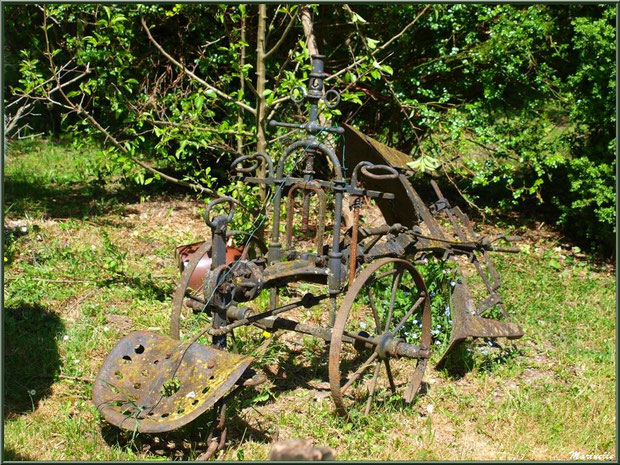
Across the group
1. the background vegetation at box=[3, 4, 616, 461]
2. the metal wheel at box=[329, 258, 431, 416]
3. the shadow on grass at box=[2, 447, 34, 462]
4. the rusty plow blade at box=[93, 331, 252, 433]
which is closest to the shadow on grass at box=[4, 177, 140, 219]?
the background vegetation at box=[3, 4, 616, 461]

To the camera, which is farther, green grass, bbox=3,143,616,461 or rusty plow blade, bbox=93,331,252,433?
green grass, bbox=3,143,616,461

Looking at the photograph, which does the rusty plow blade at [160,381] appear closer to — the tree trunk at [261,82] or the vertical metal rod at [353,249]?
the vertical metal rod at [353,249]

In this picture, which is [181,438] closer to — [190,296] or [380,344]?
[190,296]

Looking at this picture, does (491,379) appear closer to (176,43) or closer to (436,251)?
(436,251)

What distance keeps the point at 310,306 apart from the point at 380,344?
0.48m

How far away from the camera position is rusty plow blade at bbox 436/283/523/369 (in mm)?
4605

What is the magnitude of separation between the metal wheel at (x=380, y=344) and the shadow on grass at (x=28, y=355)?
1762 mm

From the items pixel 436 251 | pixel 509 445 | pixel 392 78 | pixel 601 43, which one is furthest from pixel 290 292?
pixel 601 43

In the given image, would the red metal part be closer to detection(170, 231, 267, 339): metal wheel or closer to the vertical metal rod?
detection(170, 231, 267, 339): metal wheel

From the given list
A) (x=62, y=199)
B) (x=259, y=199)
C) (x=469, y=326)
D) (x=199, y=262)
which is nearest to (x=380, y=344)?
(x=469, y=326)

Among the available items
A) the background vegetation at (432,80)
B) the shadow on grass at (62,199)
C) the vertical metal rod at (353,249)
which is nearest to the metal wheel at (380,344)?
the vertical metal rod at (353,249)

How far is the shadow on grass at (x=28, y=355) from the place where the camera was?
4.08m

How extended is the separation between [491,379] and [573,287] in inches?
85.2

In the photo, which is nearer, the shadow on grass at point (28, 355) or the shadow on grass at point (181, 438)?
the shadow on grass at point (181, 438)
